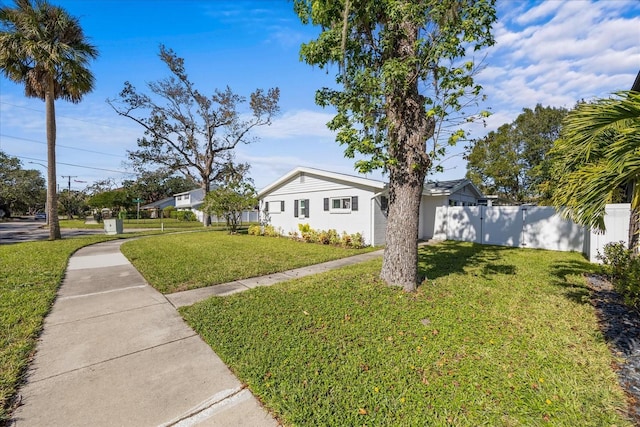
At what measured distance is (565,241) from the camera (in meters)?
10.3

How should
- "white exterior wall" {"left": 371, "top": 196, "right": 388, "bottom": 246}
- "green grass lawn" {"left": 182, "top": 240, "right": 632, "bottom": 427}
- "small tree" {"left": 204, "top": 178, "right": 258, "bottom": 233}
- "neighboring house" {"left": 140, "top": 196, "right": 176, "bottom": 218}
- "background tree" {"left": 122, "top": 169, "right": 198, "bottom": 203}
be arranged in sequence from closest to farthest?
"green grass lawn" {"left": 182, "top": 240, "right": 632, "bottom": 427} < "white exterior wall" {"left": 371, "top": 196, "right": 388, "bottom": 246} < "small tree" {"left": 204, "top": 178, "right": 258, "bottom": 233} < "neighboring house" {"left": 140, "top": 196, "right": 176, "bottom": 218} < "background tree" {"left": 122, "top": 169, "right": 198, "bottom": 203}

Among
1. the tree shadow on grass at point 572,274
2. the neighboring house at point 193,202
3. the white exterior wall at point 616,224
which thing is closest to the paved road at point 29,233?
the neighboring house at point 193,202

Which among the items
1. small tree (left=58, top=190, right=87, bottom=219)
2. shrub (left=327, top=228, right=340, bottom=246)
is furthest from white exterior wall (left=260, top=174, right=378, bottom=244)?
small tree (left=58, top=190, right=87, bottom=219)

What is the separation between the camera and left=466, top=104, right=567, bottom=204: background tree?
2436cm

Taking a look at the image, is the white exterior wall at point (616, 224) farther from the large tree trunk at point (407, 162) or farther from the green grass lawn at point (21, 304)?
the green grass lawn at point (21, 304)

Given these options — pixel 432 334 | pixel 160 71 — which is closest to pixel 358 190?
pixel 432 334

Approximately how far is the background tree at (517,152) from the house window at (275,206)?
19138mm

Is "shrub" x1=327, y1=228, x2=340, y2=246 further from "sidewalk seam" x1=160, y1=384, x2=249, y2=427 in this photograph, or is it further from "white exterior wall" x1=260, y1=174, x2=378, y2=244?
"sidewalk seam" x1=160, y1=384, x2=249, y2=427

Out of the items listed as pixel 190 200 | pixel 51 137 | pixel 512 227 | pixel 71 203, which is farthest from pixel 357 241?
pixel 71 203

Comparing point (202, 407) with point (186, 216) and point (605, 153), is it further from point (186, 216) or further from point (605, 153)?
point (186, 216)

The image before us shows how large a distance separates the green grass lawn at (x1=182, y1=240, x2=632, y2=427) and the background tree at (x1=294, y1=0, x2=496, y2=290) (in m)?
1.27

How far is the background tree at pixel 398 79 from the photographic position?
4.27 m

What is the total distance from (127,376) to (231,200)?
14919 millimetres

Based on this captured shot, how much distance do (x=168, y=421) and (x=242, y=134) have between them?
81.1 feet
